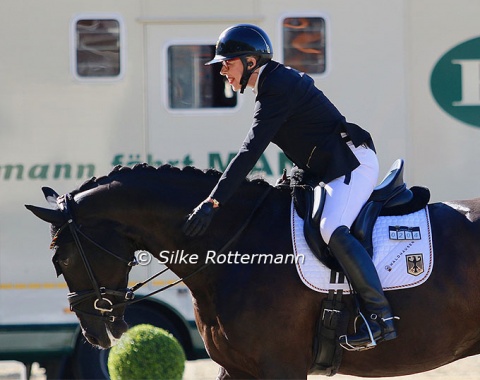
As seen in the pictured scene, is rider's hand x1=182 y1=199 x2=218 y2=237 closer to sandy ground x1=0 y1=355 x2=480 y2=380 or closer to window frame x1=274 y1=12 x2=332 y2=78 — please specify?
window frame x1=274 y1=12 x2=332 y2=78

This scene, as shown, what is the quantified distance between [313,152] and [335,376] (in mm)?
4705

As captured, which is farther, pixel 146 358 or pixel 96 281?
pixel 96 281

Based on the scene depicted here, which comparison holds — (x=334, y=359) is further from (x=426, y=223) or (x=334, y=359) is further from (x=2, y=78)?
(x=2, y=78)

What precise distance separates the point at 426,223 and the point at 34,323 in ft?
13.9

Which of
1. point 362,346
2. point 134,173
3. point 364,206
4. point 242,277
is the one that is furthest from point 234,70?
point 362,346

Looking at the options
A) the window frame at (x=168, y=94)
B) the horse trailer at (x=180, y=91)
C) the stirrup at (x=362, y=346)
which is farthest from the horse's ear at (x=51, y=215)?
the window frame at (x=168, y=94)

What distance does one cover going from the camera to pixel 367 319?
15.9ft

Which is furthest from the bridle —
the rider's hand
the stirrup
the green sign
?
the green sign

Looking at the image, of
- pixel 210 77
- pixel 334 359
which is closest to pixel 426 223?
pixel 334 359

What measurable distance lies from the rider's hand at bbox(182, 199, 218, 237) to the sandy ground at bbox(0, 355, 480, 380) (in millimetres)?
4730

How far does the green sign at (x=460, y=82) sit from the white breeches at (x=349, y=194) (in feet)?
10.8

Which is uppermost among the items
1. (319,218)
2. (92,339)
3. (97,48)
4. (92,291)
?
(97,48)

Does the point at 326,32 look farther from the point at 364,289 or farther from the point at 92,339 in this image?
the point at 92,339

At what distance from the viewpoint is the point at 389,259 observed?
197 inches
